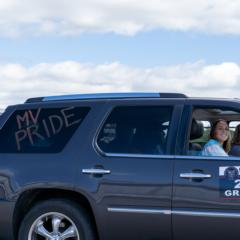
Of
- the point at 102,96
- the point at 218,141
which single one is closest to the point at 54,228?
the point at 102,96

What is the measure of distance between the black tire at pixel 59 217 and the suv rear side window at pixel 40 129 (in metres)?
0.55

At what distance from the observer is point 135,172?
5973 mm

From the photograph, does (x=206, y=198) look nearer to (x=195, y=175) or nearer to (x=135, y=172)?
(x=195, y=175)

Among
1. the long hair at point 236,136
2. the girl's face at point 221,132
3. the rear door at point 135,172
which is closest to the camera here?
the rear door at point 135,172

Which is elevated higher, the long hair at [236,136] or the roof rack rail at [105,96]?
the roof rack rail at [105,96]

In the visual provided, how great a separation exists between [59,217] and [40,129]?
924mm

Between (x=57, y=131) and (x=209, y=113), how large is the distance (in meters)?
1.61

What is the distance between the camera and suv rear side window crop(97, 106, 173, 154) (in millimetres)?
6082

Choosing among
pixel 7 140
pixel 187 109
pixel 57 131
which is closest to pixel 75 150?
pixel 57 131

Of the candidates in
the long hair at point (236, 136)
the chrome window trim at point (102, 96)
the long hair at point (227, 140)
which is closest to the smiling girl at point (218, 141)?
the long hair at point (227, 140)

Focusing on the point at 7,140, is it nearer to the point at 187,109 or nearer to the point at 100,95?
the point at 100,95

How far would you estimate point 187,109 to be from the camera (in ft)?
20.1

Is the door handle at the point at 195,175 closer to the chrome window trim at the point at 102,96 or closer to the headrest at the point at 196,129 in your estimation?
the headrest at the point at 196,129

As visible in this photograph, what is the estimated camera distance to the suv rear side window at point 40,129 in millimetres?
6402
